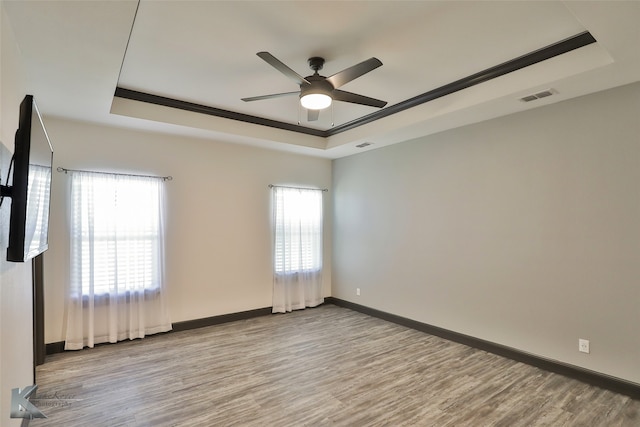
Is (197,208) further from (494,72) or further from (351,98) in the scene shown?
(494,72)

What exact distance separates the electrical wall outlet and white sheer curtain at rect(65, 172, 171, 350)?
460 cm

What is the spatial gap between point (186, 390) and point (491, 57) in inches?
156

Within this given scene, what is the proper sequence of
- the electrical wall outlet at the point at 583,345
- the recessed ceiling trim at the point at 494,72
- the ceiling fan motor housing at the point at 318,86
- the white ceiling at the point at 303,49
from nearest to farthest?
the white ceiling at the point at 303,49, the recessed ceiling trim at the point at 494,72, the ceiling fan motor housing at the point at 318,86, the electrical wall outlet at the point at 583,345

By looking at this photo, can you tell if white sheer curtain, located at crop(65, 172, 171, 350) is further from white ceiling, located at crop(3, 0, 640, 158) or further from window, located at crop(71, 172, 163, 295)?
white ceiling, located at crop(3, 0, 640, 158)

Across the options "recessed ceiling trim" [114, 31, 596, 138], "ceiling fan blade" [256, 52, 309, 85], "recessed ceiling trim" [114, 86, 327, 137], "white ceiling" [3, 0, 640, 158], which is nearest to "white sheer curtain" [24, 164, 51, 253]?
"white ceiling" [3, 0, 640, 158]

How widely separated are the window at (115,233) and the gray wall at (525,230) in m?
3.18

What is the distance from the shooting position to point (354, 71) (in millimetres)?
2549

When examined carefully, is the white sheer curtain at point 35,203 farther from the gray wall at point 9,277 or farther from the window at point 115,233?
the window at point 115,233

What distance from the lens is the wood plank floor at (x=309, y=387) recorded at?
8.14ft

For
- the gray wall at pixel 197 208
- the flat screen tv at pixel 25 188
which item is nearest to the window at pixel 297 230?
the gray wall at pixel 197 208

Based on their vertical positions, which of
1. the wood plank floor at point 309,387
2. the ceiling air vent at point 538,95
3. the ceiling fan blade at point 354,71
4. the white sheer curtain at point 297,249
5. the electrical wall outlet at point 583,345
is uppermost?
the ceiling fan blade at point 354,71

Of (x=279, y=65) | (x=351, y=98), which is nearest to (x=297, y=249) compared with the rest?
(x=351, y=98)

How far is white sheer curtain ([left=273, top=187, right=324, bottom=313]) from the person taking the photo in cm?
531

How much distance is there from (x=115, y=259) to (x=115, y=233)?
313 millimetres
